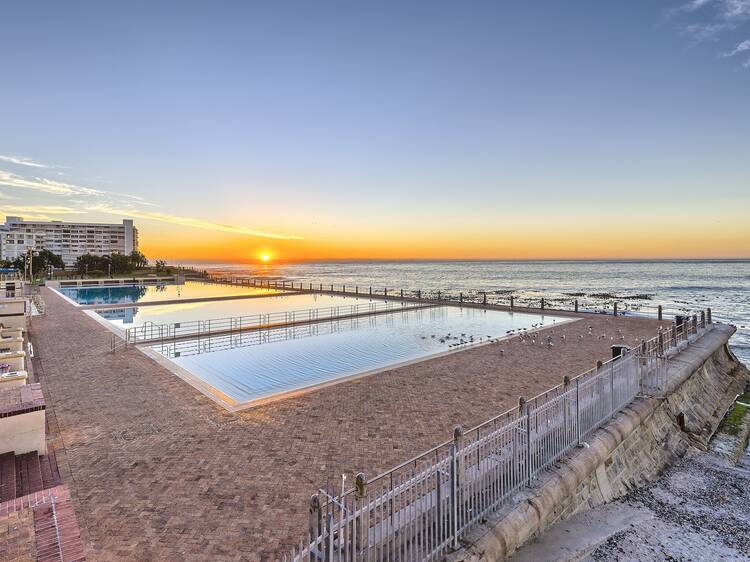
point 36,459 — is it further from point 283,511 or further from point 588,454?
point 588,454

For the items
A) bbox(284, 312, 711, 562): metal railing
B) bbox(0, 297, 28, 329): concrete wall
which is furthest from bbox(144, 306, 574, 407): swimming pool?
bbox(284, 312, 711, 562): metal railing

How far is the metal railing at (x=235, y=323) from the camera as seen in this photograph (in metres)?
17.3

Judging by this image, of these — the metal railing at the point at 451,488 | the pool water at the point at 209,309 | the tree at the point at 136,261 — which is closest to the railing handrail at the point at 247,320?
Result: the pool water at the point at 209,309

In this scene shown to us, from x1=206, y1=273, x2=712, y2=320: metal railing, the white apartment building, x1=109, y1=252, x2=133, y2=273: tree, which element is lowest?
x1=206, y1=273, x2=712, y2=320: metal railing

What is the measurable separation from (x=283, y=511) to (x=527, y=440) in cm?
342

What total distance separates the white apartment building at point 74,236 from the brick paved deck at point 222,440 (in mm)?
134156

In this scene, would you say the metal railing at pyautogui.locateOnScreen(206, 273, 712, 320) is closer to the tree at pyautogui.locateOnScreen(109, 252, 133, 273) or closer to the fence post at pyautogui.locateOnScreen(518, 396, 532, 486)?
the fence post at pyautogui.locateOnScreen(518, 396, 532, 486)

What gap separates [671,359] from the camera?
12484 millimetres

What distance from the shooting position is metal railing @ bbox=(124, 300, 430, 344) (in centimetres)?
1726

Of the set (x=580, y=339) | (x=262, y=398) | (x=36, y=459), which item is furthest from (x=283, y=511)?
(x=580, y=339)

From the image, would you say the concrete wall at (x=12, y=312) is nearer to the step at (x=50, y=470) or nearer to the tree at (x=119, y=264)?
the step at (x=50, y=470)

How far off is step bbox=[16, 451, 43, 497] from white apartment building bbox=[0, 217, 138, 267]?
13690cm

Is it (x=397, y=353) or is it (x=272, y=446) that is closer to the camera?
(x=272, y=446)

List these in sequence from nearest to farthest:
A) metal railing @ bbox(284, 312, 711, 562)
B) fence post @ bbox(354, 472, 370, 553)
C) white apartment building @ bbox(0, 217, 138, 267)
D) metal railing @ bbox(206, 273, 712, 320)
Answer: fence post @ bbox(354, 472, 370, 553)
metal railing @ bbox(284, 312, 711, 562)
metal railing @ bbox(206, 273, 712, 320)
white apartment building @ bbox(0, 217, 138, 267)
